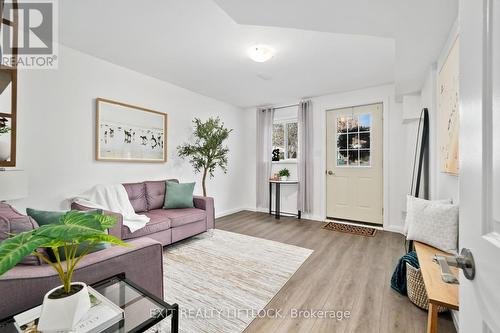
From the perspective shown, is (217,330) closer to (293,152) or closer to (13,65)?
(13,65)

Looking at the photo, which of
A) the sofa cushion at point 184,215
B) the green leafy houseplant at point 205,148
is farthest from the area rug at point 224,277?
the green leafy houseplant at point 205,148

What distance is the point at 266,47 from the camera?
256cm

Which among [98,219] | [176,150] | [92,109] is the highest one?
[92,109]

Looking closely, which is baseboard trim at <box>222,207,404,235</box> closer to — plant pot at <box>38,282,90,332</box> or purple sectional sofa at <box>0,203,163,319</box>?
purple sectional sofa at <box>0,203,163,319</box>

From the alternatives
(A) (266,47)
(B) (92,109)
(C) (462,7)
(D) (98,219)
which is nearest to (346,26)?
(A) (266,47)

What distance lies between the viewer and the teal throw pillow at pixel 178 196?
3.25m

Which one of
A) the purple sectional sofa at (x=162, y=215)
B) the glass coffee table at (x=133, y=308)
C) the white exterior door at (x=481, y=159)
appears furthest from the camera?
the purple sectional sofa at (x=162, y=215)

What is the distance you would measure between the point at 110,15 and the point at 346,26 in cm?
209

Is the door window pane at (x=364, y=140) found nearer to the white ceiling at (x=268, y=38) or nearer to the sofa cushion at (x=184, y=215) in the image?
the white ceiling at (x=268, y=38)

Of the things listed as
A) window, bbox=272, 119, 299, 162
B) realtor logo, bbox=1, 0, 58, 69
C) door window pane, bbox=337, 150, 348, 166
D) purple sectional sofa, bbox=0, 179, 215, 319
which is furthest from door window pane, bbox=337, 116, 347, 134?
realtor logo, bbox=1, 0, 58, 69

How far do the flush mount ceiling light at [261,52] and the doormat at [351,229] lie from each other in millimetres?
2892

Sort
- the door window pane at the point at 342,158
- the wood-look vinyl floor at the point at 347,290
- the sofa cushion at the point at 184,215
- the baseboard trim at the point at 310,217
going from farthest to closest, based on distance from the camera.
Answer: the door window pane at the point at 342,158 < the baseboard trim at the point at 310,217 < the sofa cushion at the point at 184,215 < the wood-look vinyl floor at the point at 347,290

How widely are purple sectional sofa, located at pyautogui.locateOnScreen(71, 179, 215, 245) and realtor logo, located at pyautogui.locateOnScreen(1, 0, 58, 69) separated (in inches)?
63.6

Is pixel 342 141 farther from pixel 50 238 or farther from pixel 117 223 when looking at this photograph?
pixel 50 238
